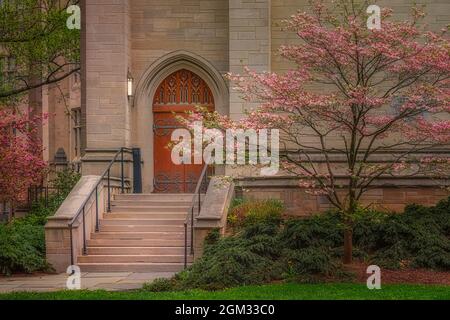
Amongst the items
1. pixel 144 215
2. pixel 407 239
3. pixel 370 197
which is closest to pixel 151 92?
Answer: pixel 144 215

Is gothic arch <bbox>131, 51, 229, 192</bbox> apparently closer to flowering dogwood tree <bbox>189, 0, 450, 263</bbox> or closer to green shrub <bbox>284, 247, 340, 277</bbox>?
flowering dogwood tree <bbox>189, 0, 450, 263</bbox>

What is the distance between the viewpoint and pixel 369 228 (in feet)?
46.9

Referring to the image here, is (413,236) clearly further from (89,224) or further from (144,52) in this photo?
(144,52)

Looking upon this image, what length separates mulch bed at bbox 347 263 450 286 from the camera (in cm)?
1220

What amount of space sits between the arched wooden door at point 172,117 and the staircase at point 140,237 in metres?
1.60

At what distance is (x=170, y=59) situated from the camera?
20.0 meters

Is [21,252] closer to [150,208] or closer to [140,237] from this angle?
[140,237]

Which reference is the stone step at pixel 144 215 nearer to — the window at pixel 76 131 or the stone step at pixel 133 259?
the stone step at pixel 133 259

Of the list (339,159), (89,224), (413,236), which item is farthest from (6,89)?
(413,236)

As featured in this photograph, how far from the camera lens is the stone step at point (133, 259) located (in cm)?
1535

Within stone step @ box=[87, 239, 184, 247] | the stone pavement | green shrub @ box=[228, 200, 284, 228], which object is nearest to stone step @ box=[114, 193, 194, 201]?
green shrub @ box=[228, 200, 284, 228]

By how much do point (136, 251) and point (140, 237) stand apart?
1.81 feet

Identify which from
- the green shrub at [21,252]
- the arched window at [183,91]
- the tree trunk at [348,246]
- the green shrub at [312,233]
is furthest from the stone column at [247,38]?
the tree trunk at [348,246]

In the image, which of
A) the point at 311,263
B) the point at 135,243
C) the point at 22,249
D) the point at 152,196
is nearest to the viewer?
the point at 311,263
